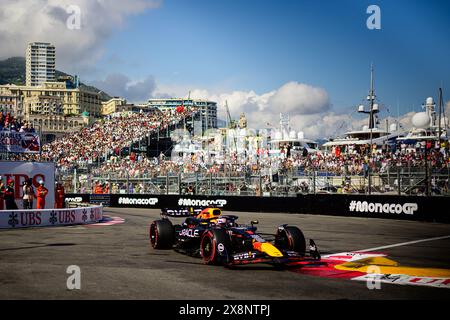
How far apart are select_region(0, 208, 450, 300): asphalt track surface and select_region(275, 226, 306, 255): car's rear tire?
3.24 ft

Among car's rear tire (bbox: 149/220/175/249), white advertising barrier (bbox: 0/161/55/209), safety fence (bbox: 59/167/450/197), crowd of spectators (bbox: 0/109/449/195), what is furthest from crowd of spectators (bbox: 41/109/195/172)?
car's rear tire (bbox: 149/220/175/249)

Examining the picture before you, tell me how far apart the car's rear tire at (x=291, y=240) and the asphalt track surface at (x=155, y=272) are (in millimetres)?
986

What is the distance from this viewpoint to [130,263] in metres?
10.8

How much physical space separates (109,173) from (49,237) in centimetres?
2124

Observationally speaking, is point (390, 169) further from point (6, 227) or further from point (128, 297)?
point (128, 297)

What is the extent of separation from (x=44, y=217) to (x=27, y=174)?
4.08m

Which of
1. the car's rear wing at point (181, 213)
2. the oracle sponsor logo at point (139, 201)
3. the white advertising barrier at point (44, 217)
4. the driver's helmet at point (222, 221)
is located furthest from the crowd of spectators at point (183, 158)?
the driver's helmet at point (222, 221)

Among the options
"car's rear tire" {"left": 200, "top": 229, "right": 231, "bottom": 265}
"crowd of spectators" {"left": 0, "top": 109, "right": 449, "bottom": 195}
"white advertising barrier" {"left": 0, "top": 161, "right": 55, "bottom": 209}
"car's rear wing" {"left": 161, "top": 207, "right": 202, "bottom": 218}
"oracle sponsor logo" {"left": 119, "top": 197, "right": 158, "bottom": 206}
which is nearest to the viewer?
"car's rear tire" {"left": 200, "top": 229, "right": 231, "bottom": 265}

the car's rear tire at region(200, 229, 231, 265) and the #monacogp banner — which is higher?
the #monacogp banner

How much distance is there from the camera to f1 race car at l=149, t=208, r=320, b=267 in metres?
10.0

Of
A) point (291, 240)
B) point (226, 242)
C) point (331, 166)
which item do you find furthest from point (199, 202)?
point (226, 242)

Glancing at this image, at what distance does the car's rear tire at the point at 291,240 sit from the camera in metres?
11.3

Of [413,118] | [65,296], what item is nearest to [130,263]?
[65,296]

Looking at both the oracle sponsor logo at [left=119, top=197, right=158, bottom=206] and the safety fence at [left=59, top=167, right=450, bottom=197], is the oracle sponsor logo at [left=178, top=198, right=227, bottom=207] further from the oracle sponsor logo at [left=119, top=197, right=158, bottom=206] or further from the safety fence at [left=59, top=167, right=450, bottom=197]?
the oracle sponsor logo at [left=119, top=197, right=158, bottom=206]
